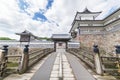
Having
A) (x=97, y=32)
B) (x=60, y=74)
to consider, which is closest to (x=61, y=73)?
(x=60, y=74)

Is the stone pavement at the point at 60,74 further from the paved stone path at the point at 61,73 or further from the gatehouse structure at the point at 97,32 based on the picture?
the gatehouse structure at the point at 97,32

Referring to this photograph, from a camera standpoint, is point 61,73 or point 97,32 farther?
point 97,32

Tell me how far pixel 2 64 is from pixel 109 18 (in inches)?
998

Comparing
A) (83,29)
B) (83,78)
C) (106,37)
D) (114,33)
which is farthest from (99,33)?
(83,78)

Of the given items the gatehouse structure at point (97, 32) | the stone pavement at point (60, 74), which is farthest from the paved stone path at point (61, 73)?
the gatehouse structure at point (97, 32)

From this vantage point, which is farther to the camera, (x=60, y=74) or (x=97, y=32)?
(x=97, y=32)

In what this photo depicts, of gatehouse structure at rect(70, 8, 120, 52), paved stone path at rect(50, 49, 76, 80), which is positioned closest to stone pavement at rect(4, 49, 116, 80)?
paved stone path at rect(50, 49, 76, 80)

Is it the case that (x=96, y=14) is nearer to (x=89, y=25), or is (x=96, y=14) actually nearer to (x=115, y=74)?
(x=89, y=25)

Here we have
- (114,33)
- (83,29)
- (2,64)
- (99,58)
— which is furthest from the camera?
(83,29)

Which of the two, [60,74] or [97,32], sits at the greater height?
[97,32]

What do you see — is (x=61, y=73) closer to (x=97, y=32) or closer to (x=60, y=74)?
(x=60, y=74)

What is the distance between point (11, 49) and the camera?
2548 centimetres

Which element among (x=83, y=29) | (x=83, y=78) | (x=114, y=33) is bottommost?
(x=83, y=78)

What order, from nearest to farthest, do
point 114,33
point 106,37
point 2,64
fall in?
point 2,64 → point 114,33 → point 106,37
